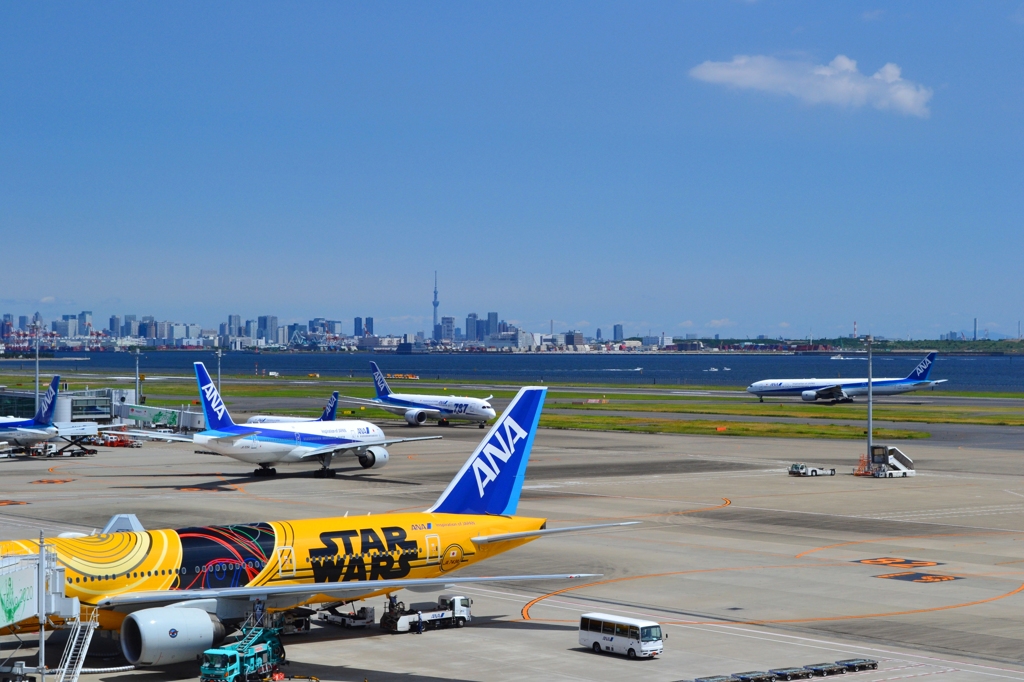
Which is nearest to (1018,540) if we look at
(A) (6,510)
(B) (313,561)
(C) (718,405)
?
(B) (313,561)

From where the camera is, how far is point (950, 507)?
64062 mm

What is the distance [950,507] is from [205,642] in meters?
49.9

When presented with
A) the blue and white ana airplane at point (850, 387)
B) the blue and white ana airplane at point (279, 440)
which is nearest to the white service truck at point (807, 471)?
the blue and white ana airplane at point (279, 440)

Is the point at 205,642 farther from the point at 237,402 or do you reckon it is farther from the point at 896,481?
the point at 237,402

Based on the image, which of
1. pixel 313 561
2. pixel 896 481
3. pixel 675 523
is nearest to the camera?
pixel 313 561

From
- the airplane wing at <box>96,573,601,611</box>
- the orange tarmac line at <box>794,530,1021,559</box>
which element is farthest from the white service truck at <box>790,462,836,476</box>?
the airplane wing at <box>96,573,601,611</box>

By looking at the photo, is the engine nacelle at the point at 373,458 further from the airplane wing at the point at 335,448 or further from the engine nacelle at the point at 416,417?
the engine nacelle at the point at 416,417

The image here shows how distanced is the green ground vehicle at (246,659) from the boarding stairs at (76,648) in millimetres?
Result: 2658

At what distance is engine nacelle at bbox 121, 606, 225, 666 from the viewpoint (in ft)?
83.0

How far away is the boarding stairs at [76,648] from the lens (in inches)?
981

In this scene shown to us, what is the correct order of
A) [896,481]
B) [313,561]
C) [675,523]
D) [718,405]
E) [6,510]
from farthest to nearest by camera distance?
[718,405] → [896,481] → [6,510] → [675,523] → [313,561]

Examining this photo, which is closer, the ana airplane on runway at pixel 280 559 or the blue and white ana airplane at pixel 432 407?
the ana airplane on runway at pixel 280 559

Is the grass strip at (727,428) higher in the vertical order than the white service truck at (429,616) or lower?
lower

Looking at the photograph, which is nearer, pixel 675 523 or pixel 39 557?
pixel 39 557
